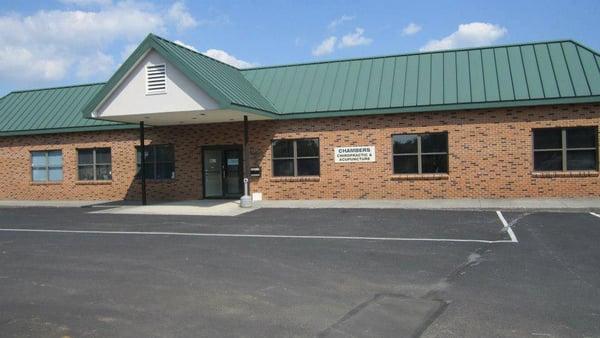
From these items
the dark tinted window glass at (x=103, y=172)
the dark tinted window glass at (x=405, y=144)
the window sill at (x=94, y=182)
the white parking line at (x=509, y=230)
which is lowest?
the white parking line at (x=509, y=230)

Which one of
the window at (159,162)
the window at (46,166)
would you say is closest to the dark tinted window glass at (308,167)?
the window at (159,162)

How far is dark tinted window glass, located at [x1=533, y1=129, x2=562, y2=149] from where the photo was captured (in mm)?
17625

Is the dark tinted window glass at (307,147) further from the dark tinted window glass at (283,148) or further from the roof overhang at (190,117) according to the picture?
the roof overhang at (190,117)

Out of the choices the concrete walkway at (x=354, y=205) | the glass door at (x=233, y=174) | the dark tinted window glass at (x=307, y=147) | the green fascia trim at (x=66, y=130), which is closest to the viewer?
the concrete walkway at (x=354, y=205)

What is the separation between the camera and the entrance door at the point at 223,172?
71.1 feet

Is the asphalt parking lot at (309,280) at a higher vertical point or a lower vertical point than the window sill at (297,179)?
lower

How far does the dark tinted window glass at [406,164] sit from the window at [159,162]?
29.7 feet

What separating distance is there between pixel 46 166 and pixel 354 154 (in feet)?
46.9

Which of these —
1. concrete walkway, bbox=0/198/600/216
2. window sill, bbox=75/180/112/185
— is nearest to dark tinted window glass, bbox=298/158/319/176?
Result: concrete walkway, bbox=0/198/600/216

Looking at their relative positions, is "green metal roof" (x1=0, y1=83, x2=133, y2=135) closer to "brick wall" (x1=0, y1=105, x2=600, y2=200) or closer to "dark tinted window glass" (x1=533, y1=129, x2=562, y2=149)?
"brick wall" (x1=0, y1=105, x2=600, y2=200)

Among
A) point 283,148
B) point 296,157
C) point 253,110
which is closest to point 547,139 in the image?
point 296,157

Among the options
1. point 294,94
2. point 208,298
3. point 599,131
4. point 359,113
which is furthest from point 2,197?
point 599,131

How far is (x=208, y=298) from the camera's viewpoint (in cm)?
663

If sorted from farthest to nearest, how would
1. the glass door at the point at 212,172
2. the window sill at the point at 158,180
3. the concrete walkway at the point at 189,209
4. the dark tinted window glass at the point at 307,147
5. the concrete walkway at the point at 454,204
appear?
the window sill at the point at 158,180
the glass door at the point at 212,172
the dark tinted window glass at the point at 307,147
the concrete walkway at the point at 189,209
the concrete walkway at the point at 454,204
